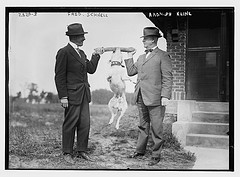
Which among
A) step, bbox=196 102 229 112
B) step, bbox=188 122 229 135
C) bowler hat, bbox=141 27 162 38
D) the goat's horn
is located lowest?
step, bbox=188 122 229 135

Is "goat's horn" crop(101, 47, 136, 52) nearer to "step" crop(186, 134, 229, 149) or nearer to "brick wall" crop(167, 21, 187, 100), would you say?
"brick wall" crop(167, 21, 187, 100)

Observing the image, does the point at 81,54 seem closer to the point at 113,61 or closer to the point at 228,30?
the point at 113,61

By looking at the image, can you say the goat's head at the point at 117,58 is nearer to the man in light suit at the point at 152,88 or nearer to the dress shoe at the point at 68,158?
the man in light suit at the point at 152,88

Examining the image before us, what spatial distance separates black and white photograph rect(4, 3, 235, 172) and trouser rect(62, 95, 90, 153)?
0.04 feet

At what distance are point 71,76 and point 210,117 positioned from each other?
71.8 inches

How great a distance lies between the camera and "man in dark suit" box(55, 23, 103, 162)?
4223 millimetres

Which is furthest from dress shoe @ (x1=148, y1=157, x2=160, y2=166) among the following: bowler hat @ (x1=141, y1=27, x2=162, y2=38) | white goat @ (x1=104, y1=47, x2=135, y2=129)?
bowler hat @ (x1=141, y1=27, x2=162, y2=38)

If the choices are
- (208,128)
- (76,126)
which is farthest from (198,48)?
(76,126)

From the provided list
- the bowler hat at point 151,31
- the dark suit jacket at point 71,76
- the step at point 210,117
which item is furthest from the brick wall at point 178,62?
the dark suit jacket at point 71,76

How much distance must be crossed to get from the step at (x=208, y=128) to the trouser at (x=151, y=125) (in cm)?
40

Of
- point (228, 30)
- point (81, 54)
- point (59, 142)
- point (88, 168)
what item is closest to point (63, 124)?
point (59, 142)

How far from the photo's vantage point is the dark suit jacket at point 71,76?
4215mm

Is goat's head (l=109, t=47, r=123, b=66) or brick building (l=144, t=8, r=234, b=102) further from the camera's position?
goat's head (l=109, t=47, r=123, b=66)

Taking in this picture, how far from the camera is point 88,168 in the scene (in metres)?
4.23
